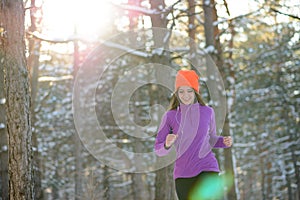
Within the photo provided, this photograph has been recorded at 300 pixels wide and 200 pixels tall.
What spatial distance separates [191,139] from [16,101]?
2.25m

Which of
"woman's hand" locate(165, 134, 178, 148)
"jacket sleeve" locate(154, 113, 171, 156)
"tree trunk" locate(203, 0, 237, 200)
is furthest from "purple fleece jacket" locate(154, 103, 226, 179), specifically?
"tree trunk" locate(203, 0, 237, 200)

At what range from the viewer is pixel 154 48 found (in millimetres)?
10594

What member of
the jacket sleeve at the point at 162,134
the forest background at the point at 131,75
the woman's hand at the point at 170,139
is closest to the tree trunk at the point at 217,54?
the forest background at the point at 131,75

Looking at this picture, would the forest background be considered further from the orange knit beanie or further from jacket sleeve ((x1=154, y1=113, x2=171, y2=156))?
the orange knit beanie

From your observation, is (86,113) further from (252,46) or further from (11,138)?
(11,138)

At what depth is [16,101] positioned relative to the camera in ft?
18.9

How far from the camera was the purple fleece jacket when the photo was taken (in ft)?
15.0

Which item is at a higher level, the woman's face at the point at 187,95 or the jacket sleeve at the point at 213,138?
the woman's face at the point at 187,95

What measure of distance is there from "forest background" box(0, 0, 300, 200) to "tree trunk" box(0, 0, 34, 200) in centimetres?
1

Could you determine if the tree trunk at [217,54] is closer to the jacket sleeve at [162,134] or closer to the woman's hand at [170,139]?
the jacket sleeve at [162,134]

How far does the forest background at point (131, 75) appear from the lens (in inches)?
232

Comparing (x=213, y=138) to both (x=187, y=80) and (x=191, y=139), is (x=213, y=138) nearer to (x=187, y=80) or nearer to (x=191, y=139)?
(x=191, y=139)

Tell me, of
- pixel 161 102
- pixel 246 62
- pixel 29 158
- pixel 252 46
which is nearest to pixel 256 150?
pixel 252 46

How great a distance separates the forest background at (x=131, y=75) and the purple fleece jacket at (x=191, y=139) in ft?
6.38
